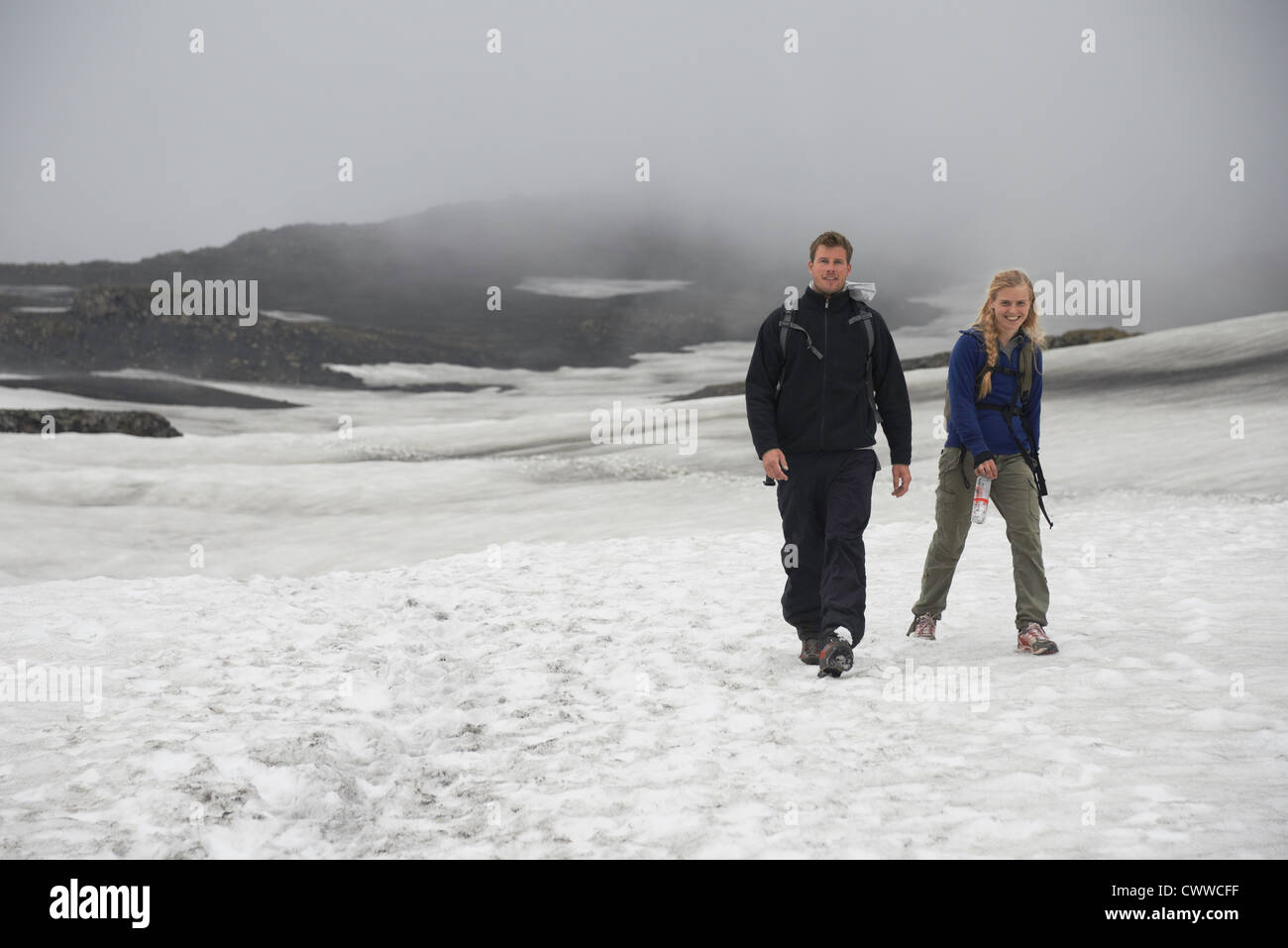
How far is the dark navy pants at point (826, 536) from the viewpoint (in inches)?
233

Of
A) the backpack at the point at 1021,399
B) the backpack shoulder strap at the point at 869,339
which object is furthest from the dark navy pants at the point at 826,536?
the backpack at the point at 1021,399

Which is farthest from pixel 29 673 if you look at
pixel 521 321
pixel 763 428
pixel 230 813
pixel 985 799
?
pixel 521 321

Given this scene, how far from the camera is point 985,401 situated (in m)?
6.24

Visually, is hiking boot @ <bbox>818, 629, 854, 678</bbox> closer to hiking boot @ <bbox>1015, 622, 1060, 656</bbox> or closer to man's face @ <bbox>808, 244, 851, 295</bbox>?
hiking boot @ <bbox>1015, 622, 1060, 656</bbox>

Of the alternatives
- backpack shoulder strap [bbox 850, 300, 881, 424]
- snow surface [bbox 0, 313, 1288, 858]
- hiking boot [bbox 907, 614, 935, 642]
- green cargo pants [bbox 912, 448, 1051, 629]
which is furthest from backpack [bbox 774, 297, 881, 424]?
snow surface [bbox 0, 313, 1288, 858]

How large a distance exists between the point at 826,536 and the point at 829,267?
176 cm

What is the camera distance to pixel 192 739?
4.76 meters

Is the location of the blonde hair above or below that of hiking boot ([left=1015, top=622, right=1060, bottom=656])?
above

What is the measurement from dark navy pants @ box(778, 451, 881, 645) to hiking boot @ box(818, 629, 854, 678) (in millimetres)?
82

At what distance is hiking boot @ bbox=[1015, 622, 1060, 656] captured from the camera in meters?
6.06

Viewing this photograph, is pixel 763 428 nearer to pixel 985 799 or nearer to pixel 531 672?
pixel 531 672

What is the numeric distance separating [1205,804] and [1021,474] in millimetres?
2919

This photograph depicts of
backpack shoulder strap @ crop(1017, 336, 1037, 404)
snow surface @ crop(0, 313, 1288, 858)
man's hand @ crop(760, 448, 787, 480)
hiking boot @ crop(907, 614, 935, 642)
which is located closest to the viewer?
snow surface @ crop(0, 313, 1288, 858)

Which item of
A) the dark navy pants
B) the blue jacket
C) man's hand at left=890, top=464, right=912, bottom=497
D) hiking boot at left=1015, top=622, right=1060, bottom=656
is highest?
the blue jacket
